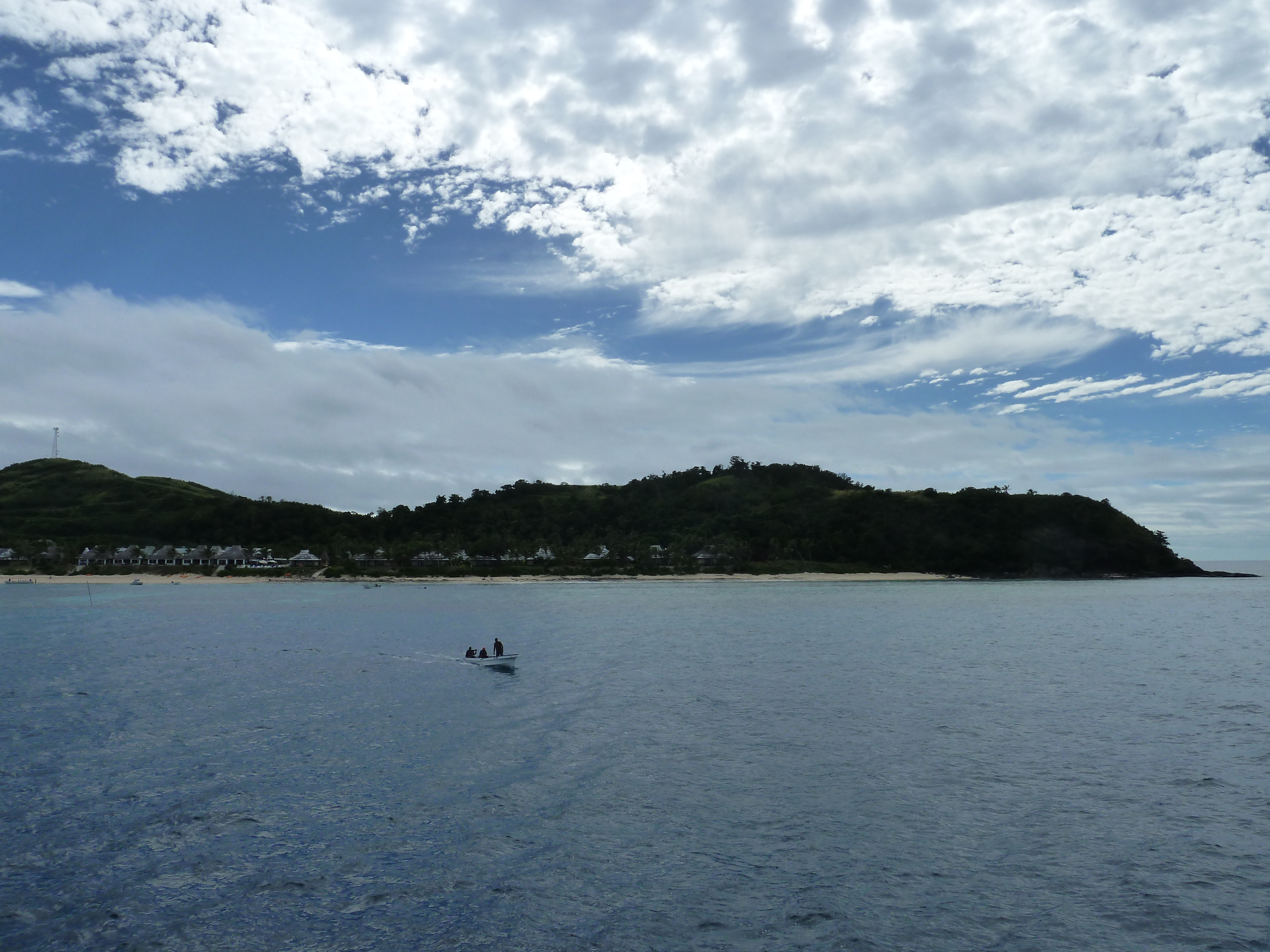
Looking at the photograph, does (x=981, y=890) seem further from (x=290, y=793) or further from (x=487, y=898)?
(x=290, y=793)

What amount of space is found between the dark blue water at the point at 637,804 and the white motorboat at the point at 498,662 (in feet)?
2.66

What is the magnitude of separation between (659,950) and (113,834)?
15.4 meters

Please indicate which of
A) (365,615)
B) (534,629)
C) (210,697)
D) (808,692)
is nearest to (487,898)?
(808,692)

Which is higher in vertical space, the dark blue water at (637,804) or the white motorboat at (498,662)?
the white motorboat at (498,662)

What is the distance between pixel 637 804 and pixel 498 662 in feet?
99.1

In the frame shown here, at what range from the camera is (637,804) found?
24.2 metres

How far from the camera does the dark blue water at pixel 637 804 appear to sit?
55.1 feet

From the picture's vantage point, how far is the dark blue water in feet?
55.1

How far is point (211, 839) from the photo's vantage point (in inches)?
839

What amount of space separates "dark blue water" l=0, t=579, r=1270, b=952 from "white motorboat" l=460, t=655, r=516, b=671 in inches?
31.9

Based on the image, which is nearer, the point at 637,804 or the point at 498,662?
the point at 637,804

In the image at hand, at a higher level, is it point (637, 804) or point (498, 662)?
point (498, 662)

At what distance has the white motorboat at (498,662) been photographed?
5275cm

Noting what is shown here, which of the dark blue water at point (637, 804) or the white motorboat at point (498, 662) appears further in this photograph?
the white motorboat at point (498, 662)
